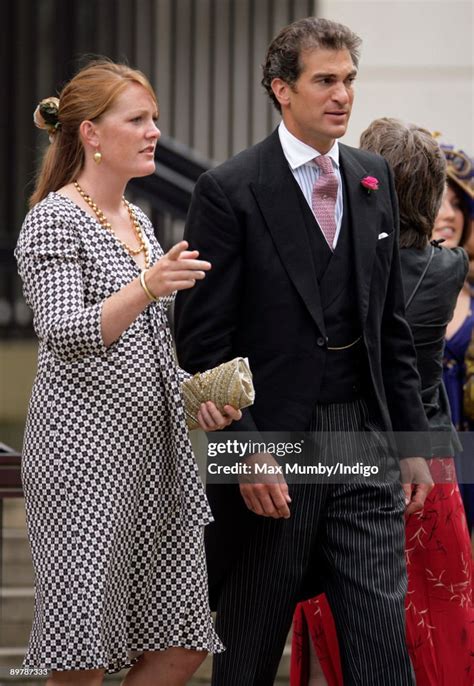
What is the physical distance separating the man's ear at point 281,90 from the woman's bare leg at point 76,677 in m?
1.48

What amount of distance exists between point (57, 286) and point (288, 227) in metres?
0.65

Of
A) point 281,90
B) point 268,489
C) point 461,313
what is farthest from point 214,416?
point 461,313

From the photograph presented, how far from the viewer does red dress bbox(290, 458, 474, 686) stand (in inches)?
160

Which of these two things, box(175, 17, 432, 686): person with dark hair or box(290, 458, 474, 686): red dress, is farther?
box(290, 458, 474, 686): red dress

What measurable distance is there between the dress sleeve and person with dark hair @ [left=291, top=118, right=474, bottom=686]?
1.13 m

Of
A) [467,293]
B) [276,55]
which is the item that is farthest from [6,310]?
[276,55]

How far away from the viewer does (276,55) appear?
3.73 m

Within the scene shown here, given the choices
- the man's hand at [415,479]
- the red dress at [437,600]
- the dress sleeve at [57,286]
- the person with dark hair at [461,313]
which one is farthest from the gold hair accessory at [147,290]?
the person with dark hair at [461,313]

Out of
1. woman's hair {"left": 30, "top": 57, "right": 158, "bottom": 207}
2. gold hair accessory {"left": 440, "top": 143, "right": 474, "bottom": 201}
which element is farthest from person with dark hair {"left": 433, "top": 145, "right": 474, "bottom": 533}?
woman's hair {"left": 30, "top": 57, "right": 158, "bottom": 207}

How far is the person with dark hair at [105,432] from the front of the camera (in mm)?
3273

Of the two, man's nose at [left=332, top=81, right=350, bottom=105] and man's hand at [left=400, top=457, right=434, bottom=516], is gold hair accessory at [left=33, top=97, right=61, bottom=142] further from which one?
man's hand at [left=400, top=457, right=434, bottom=516]

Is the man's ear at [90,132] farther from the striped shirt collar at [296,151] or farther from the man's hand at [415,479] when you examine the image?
the man's hand at [415,479]

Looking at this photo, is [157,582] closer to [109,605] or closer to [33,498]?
[109,605]

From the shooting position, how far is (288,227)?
361 cm
